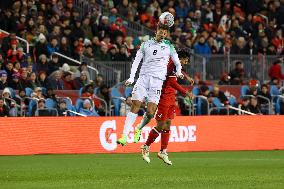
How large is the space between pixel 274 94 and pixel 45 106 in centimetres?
939

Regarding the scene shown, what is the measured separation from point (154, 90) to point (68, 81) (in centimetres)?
1204

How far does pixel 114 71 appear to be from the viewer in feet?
108

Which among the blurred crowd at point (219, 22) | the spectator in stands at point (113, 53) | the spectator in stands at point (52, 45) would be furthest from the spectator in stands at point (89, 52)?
the blurred crowd at point (219, 22)

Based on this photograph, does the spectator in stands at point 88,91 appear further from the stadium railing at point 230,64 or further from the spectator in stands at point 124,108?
the stadium railing at point 230,64

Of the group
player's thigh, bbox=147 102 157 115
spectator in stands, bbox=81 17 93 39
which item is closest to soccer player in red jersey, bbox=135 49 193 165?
player's thigh, bbox=147 102 157 115

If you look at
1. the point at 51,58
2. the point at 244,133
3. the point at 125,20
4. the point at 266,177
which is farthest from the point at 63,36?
the point at 266,177

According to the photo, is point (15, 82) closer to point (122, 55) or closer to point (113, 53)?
point (113, 53)

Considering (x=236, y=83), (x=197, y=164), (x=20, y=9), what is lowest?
(x=197, y=164)

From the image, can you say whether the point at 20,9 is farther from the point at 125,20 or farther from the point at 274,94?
the point at 274,94

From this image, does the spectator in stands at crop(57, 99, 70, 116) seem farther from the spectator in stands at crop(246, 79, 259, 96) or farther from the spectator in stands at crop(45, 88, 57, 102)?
the spectator in stands at crop(246, 79, 259, 96)

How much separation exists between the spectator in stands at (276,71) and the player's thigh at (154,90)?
1716cm

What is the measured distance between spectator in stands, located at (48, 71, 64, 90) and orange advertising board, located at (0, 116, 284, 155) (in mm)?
4133

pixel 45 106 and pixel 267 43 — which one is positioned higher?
pixel 267 43

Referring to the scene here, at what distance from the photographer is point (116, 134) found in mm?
26266
